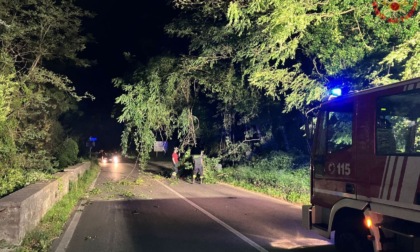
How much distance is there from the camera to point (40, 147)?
17828mm

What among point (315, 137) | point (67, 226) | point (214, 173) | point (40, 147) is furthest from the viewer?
point (214, 173)

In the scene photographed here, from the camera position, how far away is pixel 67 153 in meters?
23.9

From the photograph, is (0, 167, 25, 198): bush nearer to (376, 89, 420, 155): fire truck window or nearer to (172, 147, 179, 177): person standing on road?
(376, 89, 420, 155): fire truck window

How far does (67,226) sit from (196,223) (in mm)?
2952

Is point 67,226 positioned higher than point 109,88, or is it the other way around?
point 109,88

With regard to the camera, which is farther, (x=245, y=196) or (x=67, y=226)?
(x=245, y=196)

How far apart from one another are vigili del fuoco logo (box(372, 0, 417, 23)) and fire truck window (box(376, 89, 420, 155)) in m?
4.42

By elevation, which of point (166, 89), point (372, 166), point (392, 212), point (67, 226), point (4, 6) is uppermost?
point (4, 6)

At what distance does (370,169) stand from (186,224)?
555 cm

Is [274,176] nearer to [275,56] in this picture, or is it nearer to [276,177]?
[276,177]

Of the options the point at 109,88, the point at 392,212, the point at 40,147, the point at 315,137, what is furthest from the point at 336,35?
the point at 109,88

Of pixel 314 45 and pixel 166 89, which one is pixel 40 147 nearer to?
pixel 166 89

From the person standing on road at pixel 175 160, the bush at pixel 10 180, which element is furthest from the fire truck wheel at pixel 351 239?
the person standing on road at pixel 175 160

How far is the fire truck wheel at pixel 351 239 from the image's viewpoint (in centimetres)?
534
